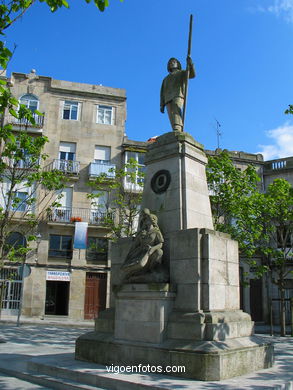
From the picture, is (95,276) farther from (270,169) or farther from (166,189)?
(166,189)

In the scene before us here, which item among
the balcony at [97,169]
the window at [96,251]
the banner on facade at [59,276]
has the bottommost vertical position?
the banner on facade at [59,276]

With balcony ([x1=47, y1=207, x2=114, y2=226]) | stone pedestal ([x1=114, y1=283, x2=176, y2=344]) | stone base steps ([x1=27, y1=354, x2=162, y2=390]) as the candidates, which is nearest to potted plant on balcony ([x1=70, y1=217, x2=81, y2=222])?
balcony ([x1=47, y1=207, x2=114, y2=226])

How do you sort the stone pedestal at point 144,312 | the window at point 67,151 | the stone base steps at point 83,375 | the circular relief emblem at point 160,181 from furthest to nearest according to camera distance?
1. the window at point 67,151
2. the circular relief emblem at point 160,181
3. the stone pedestal at point 144,312
4. the stone base steps at point 83,375

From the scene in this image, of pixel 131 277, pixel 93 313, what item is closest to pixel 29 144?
pixel 131 277

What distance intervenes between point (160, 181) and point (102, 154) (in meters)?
22.7

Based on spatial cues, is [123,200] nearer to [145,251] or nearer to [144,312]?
[145,251]

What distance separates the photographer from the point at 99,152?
3122 centimetres

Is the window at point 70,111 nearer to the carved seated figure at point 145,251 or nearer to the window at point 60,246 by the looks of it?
the window at point 60,246

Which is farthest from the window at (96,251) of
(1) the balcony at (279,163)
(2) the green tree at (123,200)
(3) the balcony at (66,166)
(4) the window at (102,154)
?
(1) the balcony at (279,163)

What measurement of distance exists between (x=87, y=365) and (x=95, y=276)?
21.6m

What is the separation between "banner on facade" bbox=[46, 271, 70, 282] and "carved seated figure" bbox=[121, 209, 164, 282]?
21040mm

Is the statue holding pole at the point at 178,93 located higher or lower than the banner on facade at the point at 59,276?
higher

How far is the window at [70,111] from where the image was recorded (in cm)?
3134

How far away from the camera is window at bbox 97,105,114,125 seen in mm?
32000
